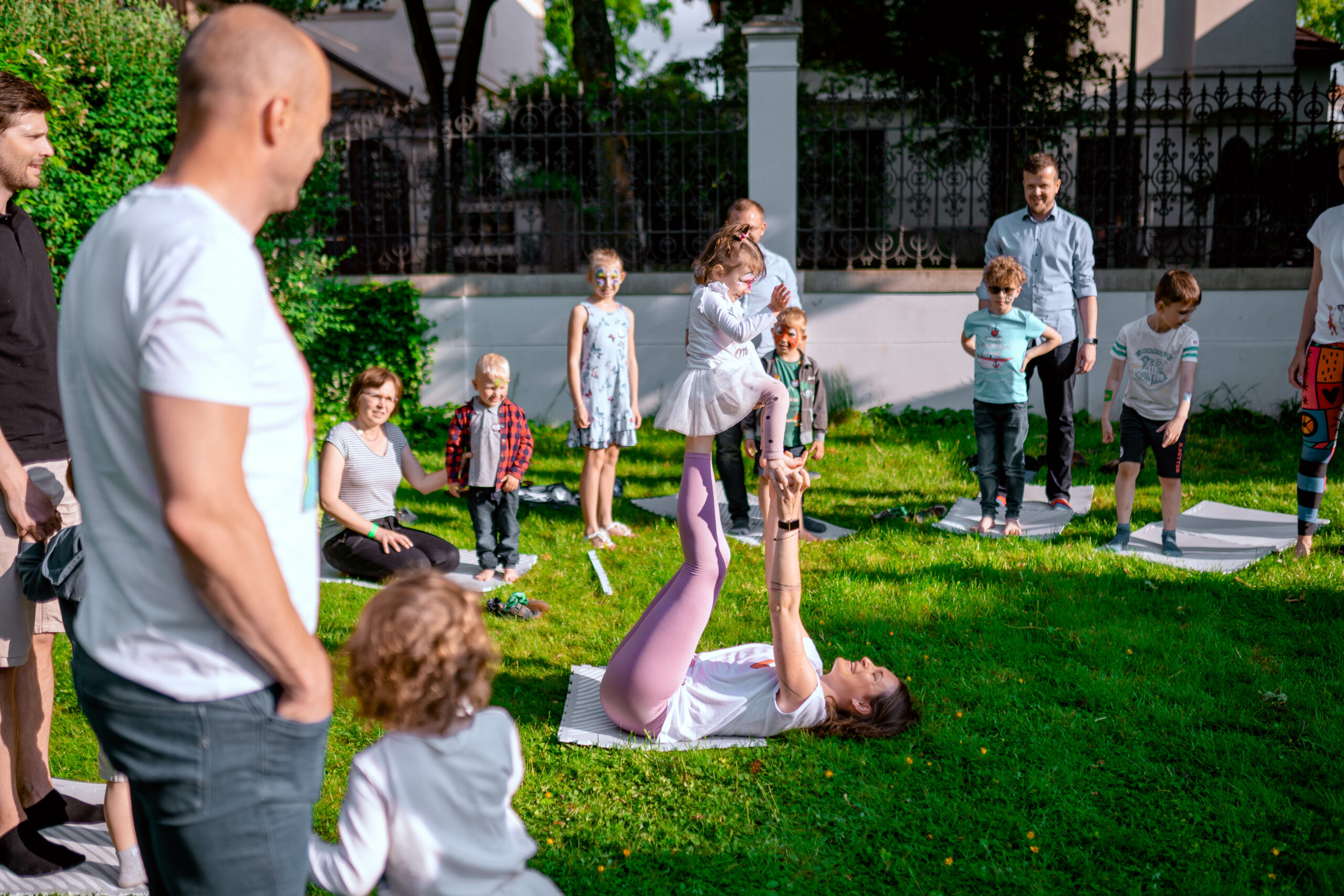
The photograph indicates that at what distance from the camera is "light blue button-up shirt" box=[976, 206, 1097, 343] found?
7.04 meters

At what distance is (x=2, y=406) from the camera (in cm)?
303

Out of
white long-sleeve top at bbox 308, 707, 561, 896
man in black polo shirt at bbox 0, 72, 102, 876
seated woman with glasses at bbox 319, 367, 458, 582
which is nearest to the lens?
white long-sleeve top at bbox 308, 707, 561, 896

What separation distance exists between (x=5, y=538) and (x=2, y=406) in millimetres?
406

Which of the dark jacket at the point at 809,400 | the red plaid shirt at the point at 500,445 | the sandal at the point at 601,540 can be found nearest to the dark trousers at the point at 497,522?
the red plaid shirt at the point at 500,445

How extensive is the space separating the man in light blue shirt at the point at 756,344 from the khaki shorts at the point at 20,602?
169 inches

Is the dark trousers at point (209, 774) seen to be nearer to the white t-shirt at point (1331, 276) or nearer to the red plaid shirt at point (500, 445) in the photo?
the red plaid shirt at point (500, 445)

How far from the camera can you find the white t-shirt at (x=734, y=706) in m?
3.95

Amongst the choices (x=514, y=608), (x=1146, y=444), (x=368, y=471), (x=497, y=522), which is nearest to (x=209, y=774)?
(x=514, y=608)

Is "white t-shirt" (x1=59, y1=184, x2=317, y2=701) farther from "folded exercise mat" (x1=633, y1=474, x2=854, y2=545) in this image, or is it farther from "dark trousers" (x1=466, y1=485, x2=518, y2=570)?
"folded exercise mat" (x1=633, y1=474, x2=854, y2=545)

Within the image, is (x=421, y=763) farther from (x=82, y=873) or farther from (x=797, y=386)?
(x=797, y=386)

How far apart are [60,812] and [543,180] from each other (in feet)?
28.9

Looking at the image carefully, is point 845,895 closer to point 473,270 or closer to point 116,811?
point 116,811

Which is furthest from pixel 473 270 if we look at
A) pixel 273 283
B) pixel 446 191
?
pixel 273 283

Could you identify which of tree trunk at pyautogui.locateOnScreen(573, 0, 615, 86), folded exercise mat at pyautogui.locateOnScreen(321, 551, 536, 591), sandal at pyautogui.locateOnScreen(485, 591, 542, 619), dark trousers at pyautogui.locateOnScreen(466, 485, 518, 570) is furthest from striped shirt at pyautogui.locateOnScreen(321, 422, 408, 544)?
tree trunk at pyautogui.locateOnScreen(573, 0, 615, 86)
